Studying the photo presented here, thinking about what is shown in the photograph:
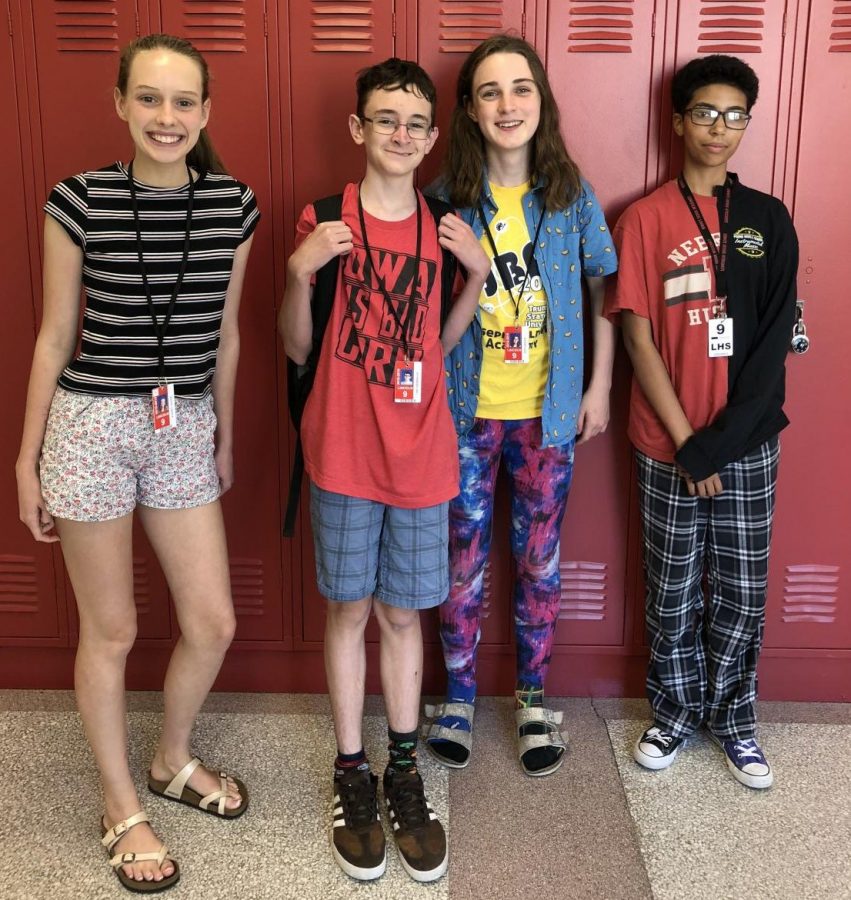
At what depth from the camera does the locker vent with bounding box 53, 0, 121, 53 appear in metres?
2.40

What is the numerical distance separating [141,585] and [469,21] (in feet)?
6.26

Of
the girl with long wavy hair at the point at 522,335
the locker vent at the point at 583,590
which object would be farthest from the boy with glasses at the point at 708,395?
the locker vent at the point at 583,590

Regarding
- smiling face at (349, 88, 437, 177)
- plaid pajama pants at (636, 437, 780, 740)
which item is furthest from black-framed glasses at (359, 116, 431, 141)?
plaid pajama pants at (636, 437, 780, 740)

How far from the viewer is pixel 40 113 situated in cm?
245

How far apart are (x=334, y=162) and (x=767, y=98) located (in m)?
1.21

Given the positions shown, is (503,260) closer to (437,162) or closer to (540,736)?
(437,162)

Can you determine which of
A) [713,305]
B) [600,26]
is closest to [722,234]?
[713,305]

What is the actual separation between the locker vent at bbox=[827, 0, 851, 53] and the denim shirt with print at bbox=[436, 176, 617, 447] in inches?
31.2

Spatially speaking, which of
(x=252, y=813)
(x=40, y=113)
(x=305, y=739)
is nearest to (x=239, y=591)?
(x=305, y=739)

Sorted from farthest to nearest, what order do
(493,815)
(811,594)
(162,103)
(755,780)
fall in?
(811,594), (755,780), (493,815), (162,103)

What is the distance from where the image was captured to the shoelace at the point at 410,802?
83.3 inches

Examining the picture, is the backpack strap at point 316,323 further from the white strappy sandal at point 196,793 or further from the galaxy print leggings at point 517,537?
the white strappy sandal at point 196,793

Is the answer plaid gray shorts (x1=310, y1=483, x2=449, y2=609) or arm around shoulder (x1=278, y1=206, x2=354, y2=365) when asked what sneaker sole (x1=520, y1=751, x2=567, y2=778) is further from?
arm around shoulder (x1=278, y1=206, x2=354, y2=365)

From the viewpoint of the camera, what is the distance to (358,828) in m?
2.08
